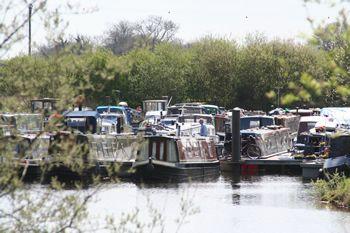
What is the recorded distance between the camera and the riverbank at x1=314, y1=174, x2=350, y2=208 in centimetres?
2967

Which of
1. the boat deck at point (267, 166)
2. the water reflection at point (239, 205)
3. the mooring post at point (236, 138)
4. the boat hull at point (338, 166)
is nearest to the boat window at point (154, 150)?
the water reflection at point (239, 205)

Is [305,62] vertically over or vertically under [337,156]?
over

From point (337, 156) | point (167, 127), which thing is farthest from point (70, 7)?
point (167, 127)

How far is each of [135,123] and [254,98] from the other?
607 inches

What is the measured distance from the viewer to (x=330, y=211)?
2908 cm

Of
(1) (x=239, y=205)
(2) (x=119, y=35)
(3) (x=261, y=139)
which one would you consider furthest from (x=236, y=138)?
(2) (x=119, y=35)

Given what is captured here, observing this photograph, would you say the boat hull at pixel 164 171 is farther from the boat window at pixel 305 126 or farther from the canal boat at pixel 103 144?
the boat window at pixel 305 126

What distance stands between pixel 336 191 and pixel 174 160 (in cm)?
1226

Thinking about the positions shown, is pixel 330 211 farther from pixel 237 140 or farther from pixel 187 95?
pixel 187 95

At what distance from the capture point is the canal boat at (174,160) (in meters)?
40.7

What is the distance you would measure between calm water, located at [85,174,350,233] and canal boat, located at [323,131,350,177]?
3.93 ft

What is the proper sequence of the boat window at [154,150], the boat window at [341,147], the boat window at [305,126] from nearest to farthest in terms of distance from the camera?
the boat window at [341,147] < the boat window at [154,150] < the boat window at [305,126]

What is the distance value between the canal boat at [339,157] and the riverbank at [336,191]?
1077 mm

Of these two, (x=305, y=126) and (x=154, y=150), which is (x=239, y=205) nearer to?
(x=154, y=150)
